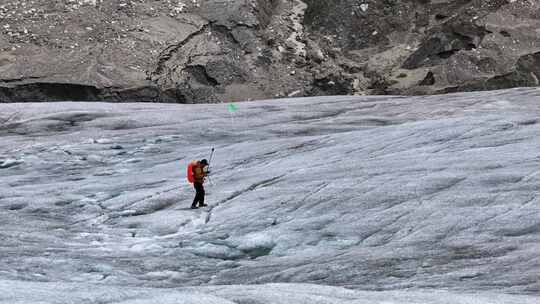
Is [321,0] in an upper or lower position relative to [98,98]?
upper

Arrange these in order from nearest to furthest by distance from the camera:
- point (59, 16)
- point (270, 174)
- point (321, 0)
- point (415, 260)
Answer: point (415, 260)
point (270, 174)
point (59, 16)
point (321, 0)

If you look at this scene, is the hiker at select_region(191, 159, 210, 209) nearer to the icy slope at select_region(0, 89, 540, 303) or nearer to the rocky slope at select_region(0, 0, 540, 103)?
the icy slope at select_region(0, 89, 540, 303)

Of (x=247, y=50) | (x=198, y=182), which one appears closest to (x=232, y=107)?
(x=198, y=182)

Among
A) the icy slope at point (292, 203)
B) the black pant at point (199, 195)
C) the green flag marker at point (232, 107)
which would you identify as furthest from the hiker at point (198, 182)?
the green flag marker at point (232, 107)

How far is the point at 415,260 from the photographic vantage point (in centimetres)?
1260

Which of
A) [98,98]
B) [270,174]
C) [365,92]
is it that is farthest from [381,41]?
[270,174]

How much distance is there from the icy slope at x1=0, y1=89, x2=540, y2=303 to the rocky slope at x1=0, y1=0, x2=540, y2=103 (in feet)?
37.7

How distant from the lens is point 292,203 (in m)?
16.5

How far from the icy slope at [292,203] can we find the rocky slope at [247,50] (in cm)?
1148

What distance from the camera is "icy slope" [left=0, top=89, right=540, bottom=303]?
12.6 metres

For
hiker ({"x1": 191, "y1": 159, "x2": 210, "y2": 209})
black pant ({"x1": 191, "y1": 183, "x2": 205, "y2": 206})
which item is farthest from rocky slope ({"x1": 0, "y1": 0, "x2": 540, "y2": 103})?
black pant ({"x1": 191, "y1": 183, "x2": 205, "y2": 206})

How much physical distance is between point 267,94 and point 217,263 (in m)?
24.8

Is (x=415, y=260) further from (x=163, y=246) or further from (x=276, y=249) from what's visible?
(x=163, y=246)

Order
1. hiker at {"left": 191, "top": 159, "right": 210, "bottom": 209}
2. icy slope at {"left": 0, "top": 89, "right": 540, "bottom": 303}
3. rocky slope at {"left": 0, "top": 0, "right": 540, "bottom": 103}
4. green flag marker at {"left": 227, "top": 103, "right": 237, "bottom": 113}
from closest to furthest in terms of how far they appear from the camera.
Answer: icy slope at {"left": 0, "top": 89, "right": 540, "bottom": 303}
hiker at {"left": 191, "top": 159, "right": 210, "bottom": 209}
green flag marker at {"left": 227, "top": 103, "right": 237, "bottom": 113}
rocky slope at {"left": 0, "top": 0, "right": 540, "bottom": 103}
